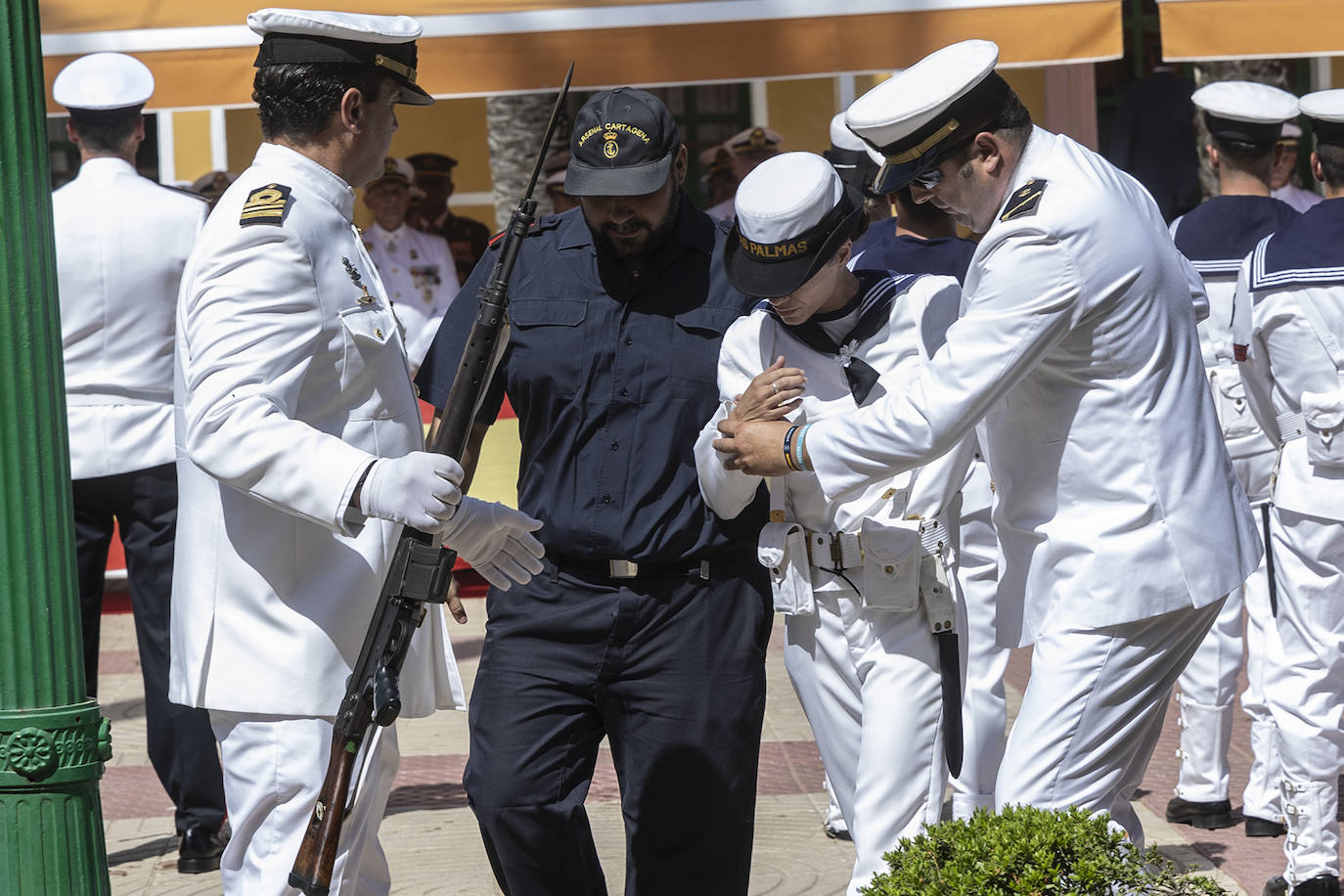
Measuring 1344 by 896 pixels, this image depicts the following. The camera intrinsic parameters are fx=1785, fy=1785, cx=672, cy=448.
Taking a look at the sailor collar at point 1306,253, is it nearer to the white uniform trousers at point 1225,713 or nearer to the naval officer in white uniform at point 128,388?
the white uniform trousers at point 1225,713

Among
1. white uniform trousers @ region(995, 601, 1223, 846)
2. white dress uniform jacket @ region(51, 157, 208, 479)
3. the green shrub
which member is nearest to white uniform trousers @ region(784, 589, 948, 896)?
white uniform trousers @ region(995, 601, 1223, 846)

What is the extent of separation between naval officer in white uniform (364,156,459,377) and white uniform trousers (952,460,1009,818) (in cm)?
613

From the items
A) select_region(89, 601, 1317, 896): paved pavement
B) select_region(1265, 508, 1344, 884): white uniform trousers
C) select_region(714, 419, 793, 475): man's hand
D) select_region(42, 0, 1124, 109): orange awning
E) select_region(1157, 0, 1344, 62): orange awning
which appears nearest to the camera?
select_region(714, 419, 793, 475): man's hand

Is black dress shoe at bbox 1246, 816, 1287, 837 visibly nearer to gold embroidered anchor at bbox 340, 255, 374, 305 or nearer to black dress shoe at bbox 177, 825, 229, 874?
black dress shoe at bbox 177, 825, 229, 874

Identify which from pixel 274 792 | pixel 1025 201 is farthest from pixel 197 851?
pixel 1025 201

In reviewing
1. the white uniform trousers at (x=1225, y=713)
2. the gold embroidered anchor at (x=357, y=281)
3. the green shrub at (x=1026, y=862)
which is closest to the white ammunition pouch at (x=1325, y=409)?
the white uniform trousers at (x=1225, y=713)

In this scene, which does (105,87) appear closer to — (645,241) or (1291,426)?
(645,241)

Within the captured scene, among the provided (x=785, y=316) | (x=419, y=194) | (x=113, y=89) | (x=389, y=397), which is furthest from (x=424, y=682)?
(x=419, y=194)

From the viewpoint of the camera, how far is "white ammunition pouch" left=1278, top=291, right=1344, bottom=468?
207 inches

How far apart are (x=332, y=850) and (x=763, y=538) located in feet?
4.11

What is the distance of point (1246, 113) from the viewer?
21.0 feet

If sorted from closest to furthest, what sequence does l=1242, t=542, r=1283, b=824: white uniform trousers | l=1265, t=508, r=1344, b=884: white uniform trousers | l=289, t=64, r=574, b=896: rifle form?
1. l=289, t=64, r=574, b=896: rifle
2. l=1265, t=508, r=1344, b=884: white uniform trousers
3. l=1242, t=542, r=1283, b=824: white uniform trousers

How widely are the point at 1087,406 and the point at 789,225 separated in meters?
0.79

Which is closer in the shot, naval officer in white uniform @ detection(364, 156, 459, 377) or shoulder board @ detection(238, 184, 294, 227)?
shoulder board @ detection(238, 184, 294, 227)
